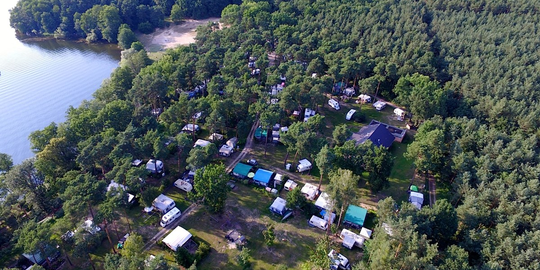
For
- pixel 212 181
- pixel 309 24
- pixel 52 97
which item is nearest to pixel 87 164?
pixel 212 181

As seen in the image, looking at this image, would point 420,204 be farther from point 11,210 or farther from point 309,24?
point 309,24

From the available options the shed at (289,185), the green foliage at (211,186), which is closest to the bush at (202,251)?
the green foliage at (211,186)

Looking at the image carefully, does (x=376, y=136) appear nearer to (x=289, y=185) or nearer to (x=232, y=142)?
(x=289, y=185)

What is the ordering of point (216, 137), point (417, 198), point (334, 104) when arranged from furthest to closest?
point (334, 104)
point (216, 137)
point (417, 198)

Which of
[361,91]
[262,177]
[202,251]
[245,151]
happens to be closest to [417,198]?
[262,177]

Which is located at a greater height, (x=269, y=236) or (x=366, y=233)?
(x=269, y=236)

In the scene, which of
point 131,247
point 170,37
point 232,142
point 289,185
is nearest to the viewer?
point 131,247
